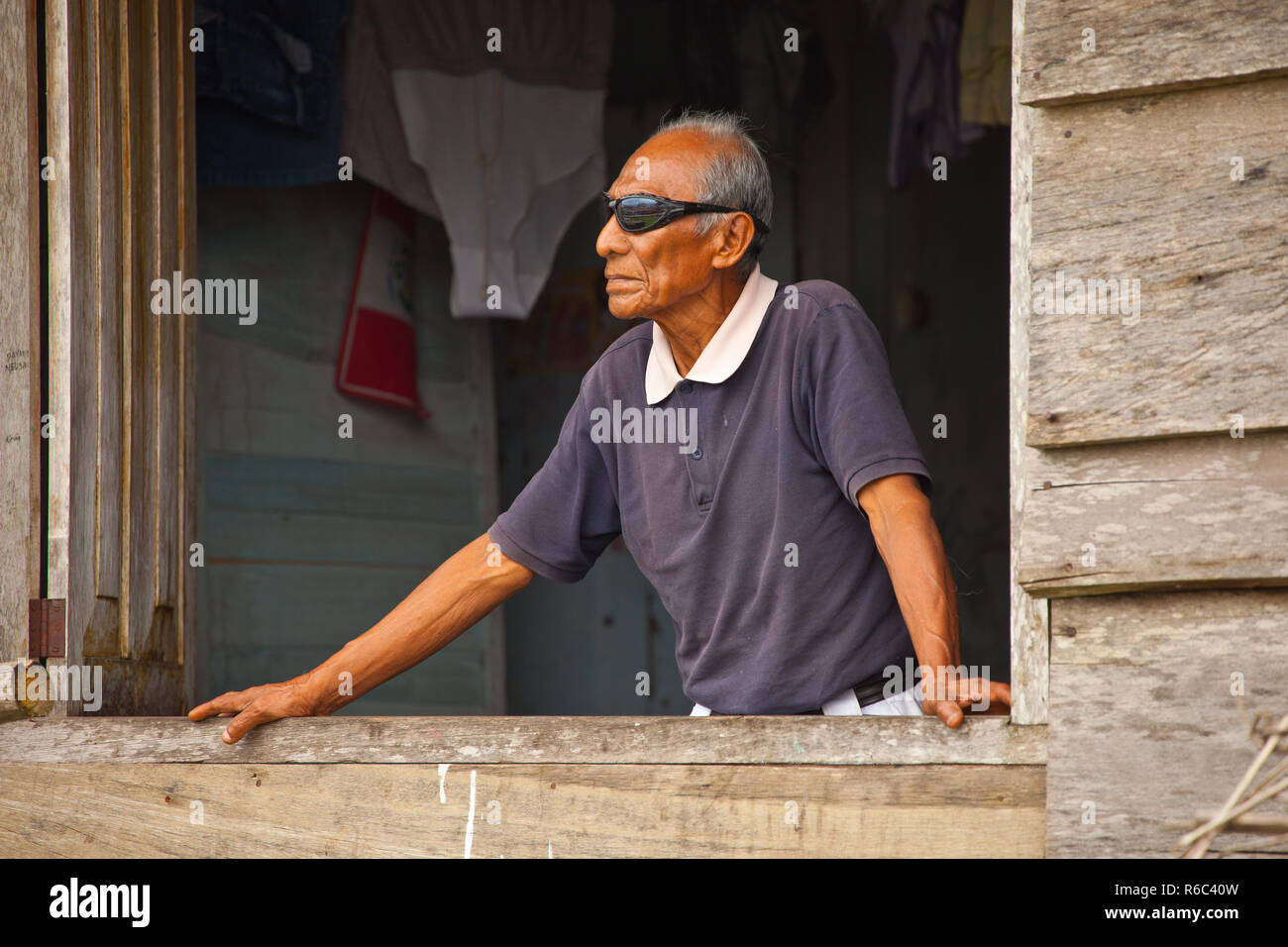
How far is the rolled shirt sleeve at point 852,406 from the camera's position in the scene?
6.94 feet

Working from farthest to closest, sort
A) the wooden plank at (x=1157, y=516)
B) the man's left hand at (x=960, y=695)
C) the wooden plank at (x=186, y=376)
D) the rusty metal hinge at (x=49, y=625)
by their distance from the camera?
the wooden plank at (x=186, y=376)
the rusty metal hinge at (x=49, y=625)
the man's left hand at (x=960, y=695)
the wooden plank at (x=1157, y=516)

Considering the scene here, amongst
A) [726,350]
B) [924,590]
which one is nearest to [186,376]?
[726,350]

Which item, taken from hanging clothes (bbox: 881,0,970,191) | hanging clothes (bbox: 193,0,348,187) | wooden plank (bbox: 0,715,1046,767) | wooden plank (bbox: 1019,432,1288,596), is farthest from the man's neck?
Answer: hanging clothes (bbox: 881,0,970,191)

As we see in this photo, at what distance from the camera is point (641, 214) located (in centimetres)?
248

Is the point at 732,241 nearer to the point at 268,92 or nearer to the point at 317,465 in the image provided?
the point at 268,92

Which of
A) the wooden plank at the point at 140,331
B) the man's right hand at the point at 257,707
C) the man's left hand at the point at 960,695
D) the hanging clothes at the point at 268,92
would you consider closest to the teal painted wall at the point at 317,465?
the hanging clothes at the point at 268,92

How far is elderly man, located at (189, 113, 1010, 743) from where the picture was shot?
228cm

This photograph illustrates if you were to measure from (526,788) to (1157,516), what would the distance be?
963 mm

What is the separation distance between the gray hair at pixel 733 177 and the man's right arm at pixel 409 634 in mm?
743

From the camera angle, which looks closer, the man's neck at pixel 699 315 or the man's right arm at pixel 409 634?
the man's right arm at pixel 409 634

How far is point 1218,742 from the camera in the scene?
158 cm

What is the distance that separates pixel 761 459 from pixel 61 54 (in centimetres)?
149

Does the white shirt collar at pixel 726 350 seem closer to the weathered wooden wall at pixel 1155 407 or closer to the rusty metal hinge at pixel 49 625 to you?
the weathered wooden wall at pixel 1155 407
